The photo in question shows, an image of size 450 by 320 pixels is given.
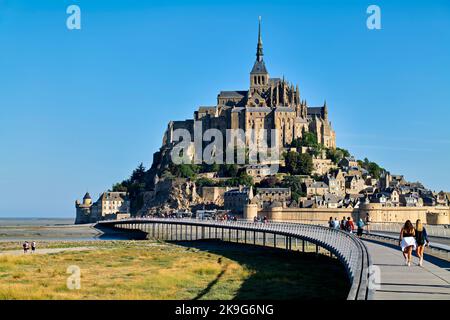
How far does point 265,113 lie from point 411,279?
103381mm

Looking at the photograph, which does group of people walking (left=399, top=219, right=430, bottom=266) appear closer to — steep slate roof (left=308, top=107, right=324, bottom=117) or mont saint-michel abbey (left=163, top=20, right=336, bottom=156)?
mont saint-michel abbey (left=163, top=20, right=336, bottom=156)

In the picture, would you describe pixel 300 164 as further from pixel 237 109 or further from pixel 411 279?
pixel 411 279

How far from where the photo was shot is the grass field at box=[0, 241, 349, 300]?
25.8 metres

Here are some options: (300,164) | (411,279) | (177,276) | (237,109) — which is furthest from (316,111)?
(411,279)

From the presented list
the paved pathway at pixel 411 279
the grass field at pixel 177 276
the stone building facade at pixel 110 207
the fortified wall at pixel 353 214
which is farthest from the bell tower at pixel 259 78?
the paved pathway at pixel 411 279

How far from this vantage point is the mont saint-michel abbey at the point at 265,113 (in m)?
118

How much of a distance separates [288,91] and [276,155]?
15.7 m

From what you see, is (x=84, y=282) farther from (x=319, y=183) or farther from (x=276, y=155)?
(x=276, y=155)

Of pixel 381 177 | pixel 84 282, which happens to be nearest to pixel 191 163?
pixel 381 177

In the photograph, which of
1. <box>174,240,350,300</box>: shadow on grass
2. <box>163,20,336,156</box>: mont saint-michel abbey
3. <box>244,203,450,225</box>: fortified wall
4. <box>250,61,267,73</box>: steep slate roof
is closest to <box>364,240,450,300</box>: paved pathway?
<box>174,240,350,300</box>: shadow on grass

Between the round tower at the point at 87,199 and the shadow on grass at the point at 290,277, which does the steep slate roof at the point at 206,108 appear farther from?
the shadow on grass at the point at 290,277

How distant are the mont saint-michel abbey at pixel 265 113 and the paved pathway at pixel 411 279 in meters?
96.8

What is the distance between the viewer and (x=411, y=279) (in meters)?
15.9
